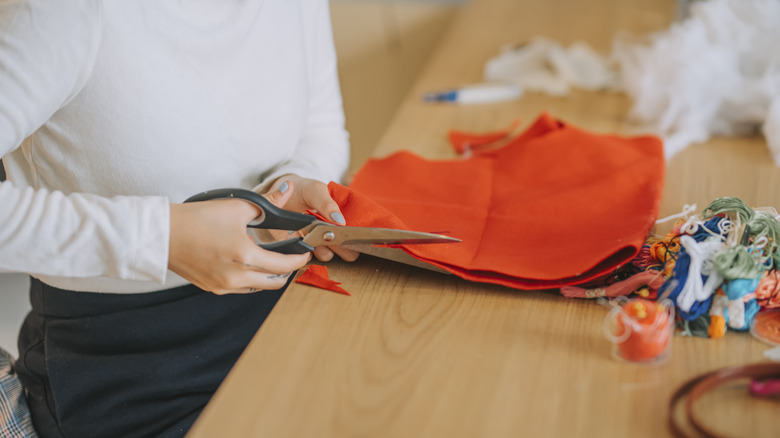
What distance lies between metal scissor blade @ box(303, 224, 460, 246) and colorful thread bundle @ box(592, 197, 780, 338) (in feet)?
0.66

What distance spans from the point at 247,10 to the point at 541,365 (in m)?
0.51

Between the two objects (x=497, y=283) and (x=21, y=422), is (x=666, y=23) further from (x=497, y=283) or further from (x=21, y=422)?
(x=21, y=422)

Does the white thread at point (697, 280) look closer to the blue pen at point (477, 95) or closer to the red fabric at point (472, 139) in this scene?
the red fabric at point (472, 139)

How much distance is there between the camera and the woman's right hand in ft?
2.00

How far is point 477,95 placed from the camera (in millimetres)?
1222

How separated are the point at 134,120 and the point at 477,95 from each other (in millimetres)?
683

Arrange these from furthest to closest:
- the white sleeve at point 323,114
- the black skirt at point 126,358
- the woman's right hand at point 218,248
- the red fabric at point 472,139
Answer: the red fabric at point 472,139
the white sleeve at point 323,114
the black skirt at point 126,358
the woman's right hand at point 218,248

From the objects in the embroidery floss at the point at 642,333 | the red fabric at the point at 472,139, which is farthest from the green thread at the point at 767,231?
the red fabric at the point at 472,139

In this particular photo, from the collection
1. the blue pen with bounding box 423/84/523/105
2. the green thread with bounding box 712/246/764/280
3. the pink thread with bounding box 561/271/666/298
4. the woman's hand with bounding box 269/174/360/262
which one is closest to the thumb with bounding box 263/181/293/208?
the woman's hand with bounding box 269/174/360/262

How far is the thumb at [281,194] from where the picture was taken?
695 millimetres

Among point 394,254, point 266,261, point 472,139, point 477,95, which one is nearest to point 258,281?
point 266,261

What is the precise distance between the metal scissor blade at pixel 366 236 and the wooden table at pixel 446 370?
5 cm

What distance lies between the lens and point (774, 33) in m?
1.04

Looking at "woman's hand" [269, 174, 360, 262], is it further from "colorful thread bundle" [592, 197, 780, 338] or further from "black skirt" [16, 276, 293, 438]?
"colorful thread bundle" [592, 197, 780, 338]
